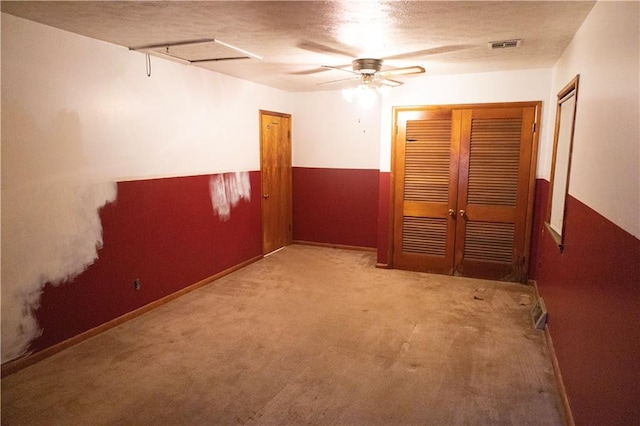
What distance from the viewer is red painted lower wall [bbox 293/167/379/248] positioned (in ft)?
19.4

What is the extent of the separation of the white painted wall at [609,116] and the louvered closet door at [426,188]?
189cm

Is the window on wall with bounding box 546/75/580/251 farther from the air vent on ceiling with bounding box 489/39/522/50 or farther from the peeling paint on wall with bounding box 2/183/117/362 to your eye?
the peeling paint on wall with bounding box 2/183/117/362

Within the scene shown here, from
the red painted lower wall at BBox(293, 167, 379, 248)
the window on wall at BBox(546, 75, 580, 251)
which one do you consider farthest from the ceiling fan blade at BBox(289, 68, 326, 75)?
the window on wall at BBox(546, 75, 580, 251)

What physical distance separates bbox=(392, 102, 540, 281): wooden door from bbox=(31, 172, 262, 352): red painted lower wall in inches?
84.4

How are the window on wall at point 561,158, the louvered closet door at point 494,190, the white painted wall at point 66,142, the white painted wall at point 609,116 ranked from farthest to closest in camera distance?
the louvered closet door at point 494,190 → the window on wall at point 561,158 → the white painted wall at point 66,142 → the white painted wall at point 609,116

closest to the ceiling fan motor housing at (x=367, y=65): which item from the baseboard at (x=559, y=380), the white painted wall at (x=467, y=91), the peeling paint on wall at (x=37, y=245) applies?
the white painted wall at (x=467, y=91)

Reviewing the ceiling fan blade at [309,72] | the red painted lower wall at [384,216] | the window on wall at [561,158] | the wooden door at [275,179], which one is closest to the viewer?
the window on wall at [561,158]

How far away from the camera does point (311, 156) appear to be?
6.15m

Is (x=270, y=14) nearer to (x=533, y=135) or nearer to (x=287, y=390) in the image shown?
(x=287, y=390)

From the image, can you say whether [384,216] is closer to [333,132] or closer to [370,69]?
[333,132]

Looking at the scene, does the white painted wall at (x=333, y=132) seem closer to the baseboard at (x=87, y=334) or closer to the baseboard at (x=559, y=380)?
the baseboard at (x=87, y=334)

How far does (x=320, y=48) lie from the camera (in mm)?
3330

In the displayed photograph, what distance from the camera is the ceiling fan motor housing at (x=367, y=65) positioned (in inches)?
145

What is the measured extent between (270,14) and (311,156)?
144 inches
